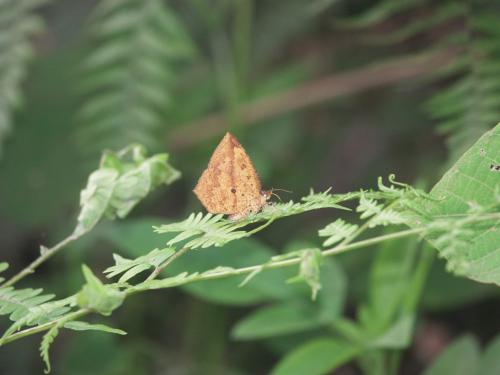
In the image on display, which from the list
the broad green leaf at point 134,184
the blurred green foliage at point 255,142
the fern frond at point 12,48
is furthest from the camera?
the fern frond at point 12,48

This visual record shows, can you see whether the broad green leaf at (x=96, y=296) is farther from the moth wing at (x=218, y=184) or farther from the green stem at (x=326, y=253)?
the moth wing at (x=218, y=184)

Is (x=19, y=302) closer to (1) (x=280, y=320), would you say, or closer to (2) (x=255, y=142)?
(1) (x=280, y=320)

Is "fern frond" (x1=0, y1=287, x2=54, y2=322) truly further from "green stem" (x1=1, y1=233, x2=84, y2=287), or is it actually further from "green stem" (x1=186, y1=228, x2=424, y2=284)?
"green stem" (x1=186, y1=228, x2=424, y2=284)

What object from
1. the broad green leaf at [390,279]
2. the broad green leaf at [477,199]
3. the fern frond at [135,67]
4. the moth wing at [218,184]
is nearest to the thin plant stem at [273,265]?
the broad green leaf at [477,199]

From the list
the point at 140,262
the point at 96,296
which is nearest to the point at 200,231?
the point at 140,262

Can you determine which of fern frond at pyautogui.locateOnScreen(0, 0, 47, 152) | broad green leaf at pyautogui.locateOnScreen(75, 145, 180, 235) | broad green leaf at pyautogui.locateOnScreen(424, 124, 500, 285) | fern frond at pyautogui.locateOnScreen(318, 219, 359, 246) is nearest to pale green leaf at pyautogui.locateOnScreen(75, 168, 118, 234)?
broad green leaf at pyautogui.locateOnScreen(75, 145, 180, 235)

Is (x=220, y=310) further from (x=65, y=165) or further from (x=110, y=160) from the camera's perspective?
(x=110, y=160)
